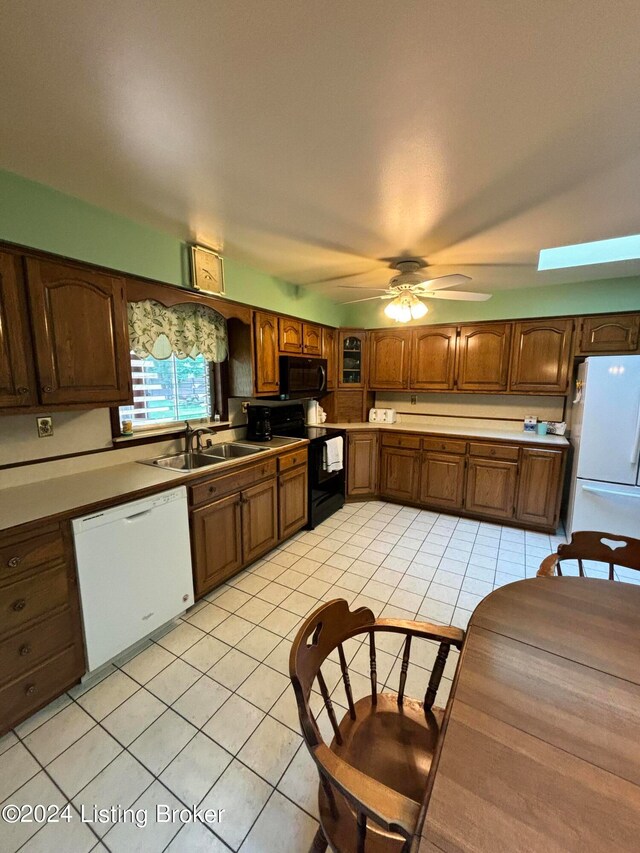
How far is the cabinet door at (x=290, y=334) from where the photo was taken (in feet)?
10.9

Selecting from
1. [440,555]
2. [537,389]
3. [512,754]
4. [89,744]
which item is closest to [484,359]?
[537,389]

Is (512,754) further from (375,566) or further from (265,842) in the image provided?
(375,566)

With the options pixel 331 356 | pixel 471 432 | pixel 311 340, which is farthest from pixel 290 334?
pixel 471 432

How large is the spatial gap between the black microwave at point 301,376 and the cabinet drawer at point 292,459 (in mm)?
581

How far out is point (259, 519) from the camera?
109 inches

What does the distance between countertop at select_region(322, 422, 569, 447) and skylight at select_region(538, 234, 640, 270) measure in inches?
60.4

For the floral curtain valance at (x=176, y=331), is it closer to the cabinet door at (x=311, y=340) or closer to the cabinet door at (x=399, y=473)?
the cabinet door at (x=311, y=340)

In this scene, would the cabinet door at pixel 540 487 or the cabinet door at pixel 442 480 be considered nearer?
the cabinet door at pixel 540 487

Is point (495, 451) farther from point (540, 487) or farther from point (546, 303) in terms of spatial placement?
point (546, 303)

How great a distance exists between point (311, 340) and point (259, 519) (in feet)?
6.62

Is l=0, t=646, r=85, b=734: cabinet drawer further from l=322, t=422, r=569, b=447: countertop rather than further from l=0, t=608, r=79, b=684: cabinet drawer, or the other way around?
l=322, t=422, r=569, b=447: countertop

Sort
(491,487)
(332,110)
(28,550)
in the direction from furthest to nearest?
(491,487) < (28,550) < (332,110)

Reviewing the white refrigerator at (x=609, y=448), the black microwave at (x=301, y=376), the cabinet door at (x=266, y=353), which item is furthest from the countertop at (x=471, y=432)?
the cabinet door at (x=266, y=353)

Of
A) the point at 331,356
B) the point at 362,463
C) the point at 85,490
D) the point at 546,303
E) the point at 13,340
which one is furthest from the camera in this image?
the point at 331,356
